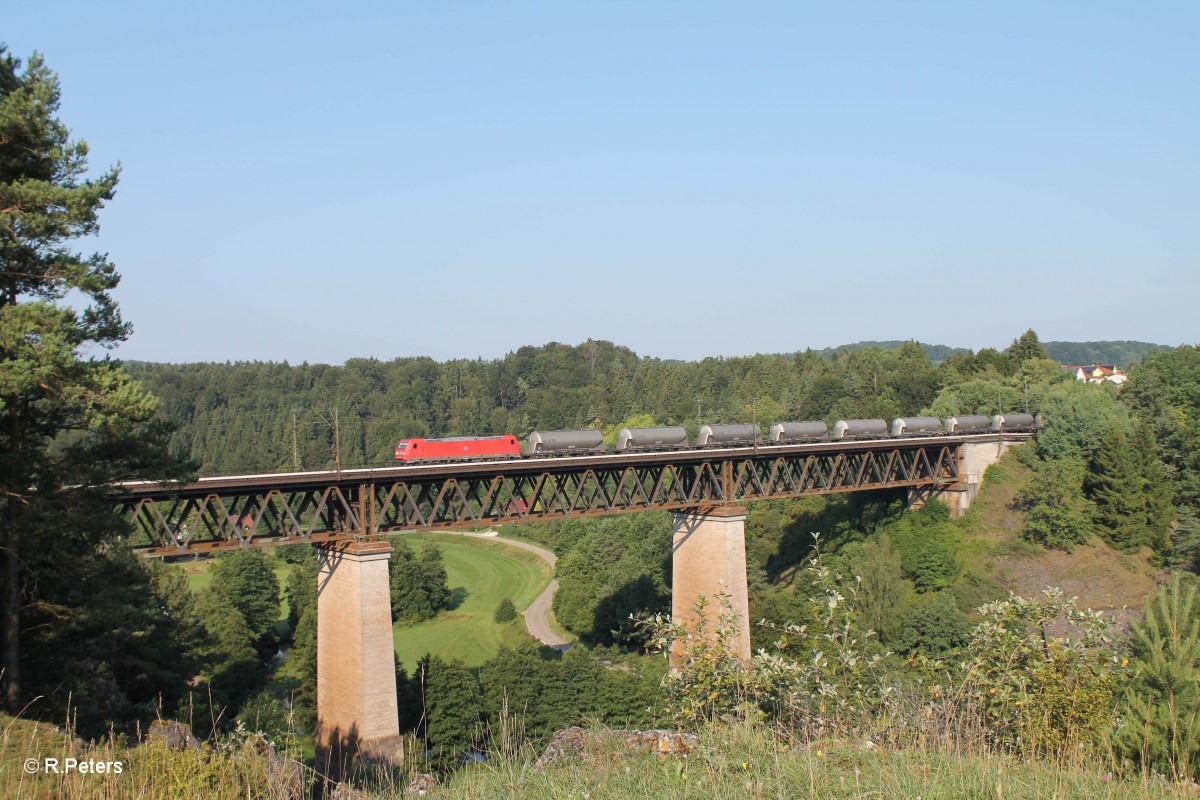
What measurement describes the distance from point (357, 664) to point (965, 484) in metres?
46.6

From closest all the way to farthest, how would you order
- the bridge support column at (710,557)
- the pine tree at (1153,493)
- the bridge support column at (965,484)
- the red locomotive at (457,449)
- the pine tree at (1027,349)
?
the bridge support column at (710,557)
the red locomotive at (457,449)
the pine tree at (1153,493)
the bridge support column at (965,484)
the pine tree at (1027,349)

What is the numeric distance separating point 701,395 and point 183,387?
4490 inches

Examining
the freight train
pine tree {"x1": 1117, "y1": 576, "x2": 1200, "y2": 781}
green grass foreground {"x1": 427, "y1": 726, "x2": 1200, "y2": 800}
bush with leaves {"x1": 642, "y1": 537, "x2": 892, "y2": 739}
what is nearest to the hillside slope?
the freight train

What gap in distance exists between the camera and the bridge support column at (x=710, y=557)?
4544 centimetres

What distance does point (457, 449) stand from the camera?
50938 mm

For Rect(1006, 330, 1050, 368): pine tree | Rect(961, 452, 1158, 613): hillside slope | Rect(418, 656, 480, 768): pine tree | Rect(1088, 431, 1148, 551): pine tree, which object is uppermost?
Rect(1006, 330, 1050, 368): pine tree

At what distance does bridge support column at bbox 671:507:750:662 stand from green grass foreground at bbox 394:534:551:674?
18878 mm

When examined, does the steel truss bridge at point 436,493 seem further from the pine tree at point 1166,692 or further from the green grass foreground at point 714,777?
the pine tree at point 1166,692

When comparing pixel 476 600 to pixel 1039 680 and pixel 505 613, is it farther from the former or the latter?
pixel 1039 680

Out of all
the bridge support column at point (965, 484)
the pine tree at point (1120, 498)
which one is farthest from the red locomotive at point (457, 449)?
the pine tree at point (1120, 498)

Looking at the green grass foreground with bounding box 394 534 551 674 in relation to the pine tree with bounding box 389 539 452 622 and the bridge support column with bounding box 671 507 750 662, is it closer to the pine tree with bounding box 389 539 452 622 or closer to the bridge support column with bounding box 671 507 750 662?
the pine tree with bounding box 389 539 452 622

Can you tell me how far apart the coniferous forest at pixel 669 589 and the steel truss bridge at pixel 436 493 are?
2.53 m

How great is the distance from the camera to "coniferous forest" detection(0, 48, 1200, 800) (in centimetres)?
1029

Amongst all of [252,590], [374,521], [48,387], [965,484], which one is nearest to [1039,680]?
[48,387]
